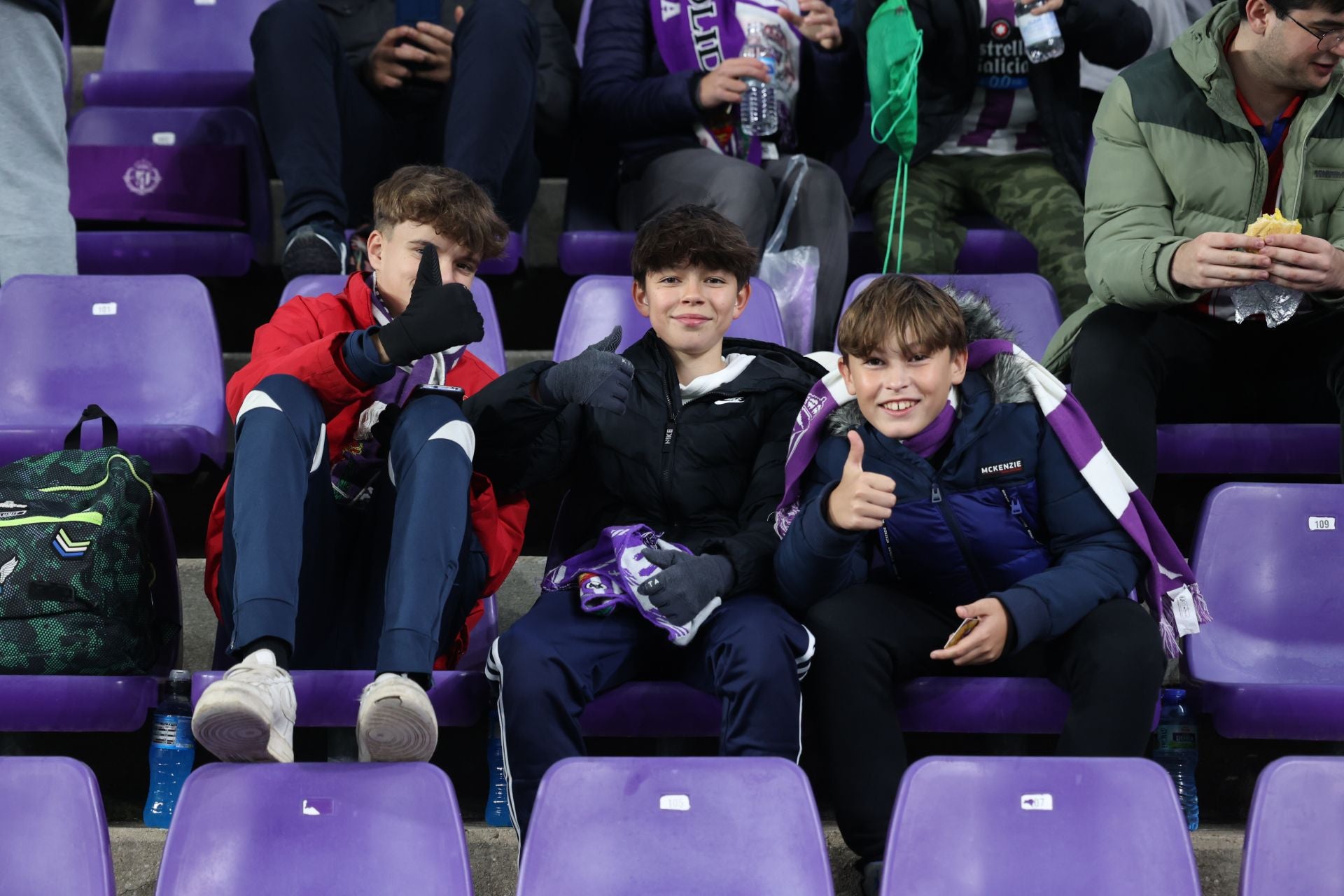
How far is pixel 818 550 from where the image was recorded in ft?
6.70

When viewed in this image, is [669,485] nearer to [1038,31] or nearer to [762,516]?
Answer: [762,516]

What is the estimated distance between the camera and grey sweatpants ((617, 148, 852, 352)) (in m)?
3.09

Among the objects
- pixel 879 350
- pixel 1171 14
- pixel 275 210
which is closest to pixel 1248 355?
pixel 879 350

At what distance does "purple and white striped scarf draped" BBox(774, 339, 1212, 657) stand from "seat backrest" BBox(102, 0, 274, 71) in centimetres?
214

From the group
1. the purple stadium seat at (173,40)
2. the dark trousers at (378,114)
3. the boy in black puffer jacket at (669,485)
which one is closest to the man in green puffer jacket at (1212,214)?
the boy in black puffer jacket at (669,485)

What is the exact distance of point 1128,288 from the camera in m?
2.52

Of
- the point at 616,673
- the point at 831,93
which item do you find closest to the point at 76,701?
the point at 616,673

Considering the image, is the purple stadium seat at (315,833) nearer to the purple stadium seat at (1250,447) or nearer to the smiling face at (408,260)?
the smiling face at (408,260)

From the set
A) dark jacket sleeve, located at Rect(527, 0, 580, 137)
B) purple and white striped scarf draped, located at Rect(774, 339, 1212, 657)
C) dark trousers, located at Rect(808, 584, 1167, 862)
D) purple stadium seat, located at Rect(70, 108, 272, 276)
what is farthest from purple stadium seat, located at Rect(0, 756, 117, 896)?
dark jacket sleeve, located at Rect(527, 0, 580, 137)

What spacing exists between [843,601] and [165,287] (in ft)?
4.44

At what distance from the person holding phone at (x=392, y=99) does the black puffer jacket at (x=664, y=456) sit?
83 cm

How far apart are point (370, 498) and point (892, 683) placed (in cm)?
76

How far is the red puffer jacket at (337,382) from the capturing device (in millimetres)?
2068

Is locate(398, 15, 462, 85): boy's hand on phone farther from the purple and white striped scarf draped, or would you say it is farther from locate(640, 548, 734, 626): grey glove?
locate(640, 548, 734, 626): grey glove
